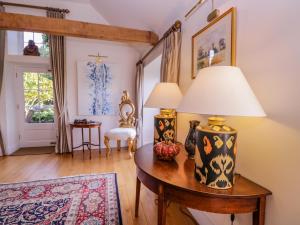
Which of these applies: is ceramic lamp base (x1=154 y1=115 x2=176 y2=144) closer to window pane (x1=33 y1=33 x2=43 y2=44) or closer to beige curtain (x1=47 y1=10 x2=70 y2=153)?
beige curtain (x1=47 y1=10 x2=70 y2=153)

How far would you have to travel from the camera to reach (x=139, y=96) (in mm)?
4094

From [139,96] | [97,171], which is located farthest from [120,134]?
[139,96]

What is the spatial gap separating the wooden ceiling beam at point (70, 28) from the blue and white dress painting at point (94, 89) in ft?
4.62

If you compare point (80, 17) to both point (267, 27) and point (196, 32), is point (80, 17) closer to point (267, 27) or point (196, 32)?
point (196, 32)

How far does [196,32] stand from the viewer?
173 centimetres

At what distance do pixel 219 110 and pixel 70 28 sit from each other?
8.65 feet

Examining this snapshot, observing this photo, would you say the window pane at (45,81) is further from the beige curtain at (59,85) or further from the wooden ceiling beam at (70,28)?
the wooden ceiling beam at (70,28)

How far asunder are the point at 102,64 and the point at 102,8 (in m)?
1.15

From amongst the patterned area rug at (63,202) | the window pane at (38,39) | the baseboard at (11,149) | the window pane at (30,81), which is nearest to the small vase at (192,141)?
the patterned area rug at (63,202)

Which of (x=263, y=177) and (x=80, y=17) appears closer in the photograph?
(x=263, y=177)

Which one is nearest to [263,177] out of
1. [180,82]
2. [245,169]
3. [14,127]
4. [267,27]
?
[245,169]

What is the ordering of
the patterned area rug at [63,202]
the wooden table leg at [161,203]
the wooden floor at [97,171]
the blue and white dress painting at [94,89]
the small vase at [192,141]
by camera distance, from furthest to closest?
the blue and white dress painting at [94,89] < the wooden floor at [97,171] < the patterned area rug at [63,202] < the small vase at [192,141] < the wooden table leg at [161,203]

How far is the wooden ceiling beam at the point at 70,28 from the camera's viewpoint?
2.43 meters

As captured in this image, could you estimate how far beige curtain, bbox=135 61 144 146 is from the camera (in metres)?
4.01
